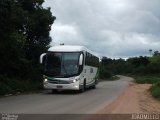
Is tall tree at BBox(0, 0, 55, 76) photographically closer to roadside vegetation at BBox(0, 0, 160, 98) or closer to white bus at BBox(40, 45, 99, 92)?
roadside vegetation at BBox(0, 0, 160, 98)

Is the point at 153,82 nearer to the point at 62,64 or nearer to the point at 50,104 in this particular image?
the point at 62,64

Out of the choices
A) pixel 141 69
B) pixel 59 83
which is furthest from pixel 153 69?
pixel 59 83

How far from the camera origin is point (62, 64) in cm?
3309

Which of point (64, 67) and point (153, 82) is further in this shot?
point (153, 82)

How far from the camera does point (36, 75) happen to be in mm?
40500

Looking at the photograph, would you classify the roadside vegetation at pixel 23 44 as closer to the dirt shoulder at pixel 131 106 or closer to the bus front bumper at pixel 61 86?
the bus front bumper at pixel 61 86

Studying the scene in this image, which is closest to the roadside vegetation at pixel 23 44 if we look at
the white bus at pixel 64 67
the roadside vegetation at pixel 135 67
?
the white bus at pixel 64 67

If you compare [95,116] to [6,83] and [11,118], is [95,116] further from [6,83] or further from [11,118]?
[6,83]

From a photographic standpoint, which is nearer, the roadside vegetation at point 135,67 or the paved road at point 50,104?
the paved road at point 50,104

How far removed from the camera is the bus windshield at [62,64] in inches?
1296

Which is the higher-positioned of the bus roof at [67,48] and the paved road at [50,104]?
the bus roof at [67,48]

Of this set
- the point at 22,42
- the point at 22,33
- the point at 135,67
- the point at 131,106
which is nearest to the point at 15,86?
the point at 22,42

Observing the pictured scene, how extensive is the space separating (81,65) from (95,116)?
1629 cm

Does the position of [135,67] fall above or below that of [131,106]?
above
